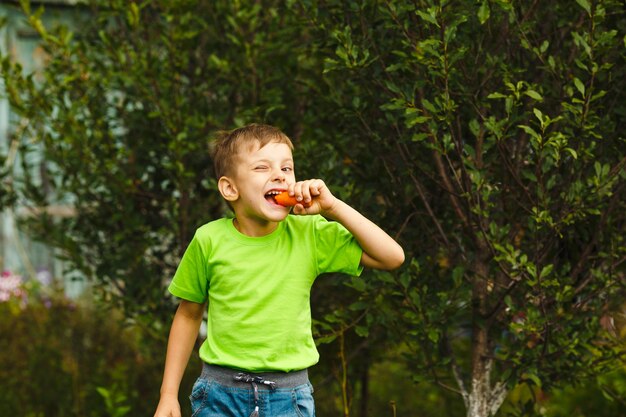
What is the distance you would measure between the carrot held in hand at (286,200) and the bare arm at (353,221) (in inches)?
0.5

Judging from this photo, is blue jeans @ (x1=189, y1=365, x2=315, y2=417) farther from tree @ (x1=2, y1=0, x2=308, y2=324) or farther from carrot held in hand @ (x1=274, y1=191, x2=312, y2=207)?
tree @ (x1=2, y1=0, x2=308, y2=324)

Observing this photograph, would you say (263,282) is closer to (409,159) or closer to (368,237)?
(368,237)

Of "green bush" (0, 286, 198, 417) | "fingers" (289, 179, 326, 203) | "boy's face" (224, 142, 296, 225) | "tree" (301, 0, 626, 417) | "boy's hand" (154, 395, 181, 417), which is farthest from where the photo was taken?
"green bush" (0, 286, 198, 417)

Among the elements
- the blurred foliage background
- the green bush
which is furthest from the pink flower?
the blurred foliage background

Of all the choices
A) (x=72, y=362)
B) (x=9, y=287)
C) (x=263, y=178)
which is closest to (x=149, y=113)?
(x=263, y=178)

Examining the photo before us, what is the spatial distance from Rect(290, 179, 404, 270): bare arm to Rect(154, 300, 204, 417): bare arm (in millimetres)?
551

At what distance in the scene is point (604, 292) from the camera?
3666mm

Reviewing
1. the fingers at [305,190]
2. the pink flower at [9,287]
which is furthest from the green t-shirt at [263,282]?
the pink flower at [9,287]

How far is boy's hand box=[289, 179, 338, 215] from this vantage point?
2639mm

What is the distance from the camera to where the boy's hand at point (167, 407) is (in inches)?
113

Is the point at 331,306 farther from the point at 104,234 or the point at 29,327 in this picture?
the point at 29,327

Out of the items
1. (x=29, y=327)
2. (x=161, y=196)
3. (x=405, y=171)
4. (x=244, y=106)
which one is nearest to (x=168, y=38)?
(x=244, y=106)

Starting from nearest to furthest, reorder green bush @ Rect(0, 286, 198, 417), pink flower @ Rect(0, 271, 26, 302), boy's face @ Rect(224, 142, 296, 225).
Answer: boy's face @ Rect(224, 142, 296, 225) < green bush @ Rect(0, 286, 198, 417) < pink flower @ Rect(0, 271, 26, 302)

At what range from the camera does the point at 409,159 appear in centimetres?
368
